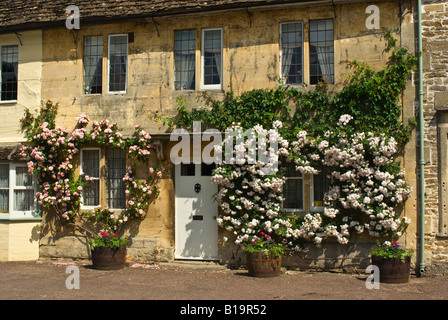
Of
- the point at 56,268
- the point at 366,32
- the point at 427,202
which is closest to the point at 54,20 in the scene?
the point at 56,268

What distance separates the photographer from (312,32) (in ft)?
39.2

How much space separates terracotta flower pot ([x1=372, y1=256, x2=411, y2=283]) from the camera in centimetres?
1002

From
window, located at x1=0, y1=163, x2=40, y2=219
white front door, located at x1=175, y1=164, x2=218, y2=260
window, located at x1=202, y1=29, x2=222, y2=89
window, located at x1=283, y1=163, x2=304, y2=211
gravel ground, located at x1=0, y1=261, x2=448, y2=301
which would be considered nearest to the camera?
gravel ground, located at x1=0, y1=261, x2=448, y2=301

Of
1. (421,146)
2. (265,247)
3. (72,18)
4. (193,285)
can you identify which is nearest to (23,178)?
(72,18)

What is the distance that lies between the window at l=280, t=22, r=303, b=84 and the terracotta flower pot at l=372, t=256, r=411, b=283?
4547mm

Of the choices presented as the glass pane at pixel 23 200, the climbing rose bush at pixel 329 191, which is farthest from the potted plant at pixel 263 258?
the glass pane at pixel 23 200

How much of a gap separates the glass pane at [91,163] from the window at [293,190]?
192 inches

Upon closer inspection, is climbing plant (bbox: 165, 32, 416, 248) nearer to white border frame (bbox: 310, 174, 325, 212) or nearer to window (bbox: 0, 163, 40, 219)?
white border frame (bbox: 310, 174, 325, 212)

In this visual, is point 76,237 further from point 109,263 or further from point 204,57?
point 204,57

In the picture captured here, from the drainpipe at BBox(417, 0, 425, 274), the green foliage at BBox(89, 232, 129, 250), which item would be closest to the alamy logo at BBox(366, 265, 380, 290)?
the drainpipe at BBox(417, 0, 425, 274)

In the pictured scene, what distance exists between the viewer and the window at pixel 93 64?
13266mm

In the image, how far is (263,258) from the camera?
35.0 ft

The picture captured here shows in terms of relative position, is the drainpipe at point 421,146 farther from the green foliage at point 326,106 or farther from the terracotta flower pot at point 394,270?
the terracotta flower pot at point 394,270

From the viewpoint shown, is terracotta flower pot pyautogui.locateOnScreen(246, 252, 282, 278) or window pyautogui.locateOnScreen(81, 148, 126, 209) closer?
terracotta flower pot pyautogui.locateOnScreen(246, 252, 282, 278)
